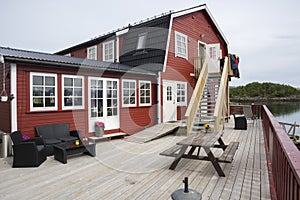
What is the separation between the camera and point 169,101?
29.8 feet

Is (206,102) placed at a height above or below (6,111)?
above

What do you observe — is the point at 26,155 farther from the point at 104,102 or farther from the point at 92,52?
the point at 92,52

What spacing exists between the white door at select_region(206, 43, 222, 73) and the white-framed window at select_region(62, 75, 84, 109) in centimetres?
627

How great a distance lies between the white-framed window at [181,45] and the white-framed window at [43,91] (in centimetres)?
578

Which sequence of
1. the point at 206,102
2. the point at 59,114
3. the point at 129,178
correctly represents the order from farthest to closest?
the point at 206,102 → the point at 59,114 → the point at 129,178

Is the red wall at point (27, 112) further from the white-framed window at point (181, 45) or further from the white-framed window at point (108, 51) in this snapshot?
the white-framed window at point (181, 45)

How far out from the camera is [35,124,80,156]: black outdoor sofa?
4863 millimetres

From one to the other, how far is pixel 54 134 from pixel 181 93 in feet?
20.4

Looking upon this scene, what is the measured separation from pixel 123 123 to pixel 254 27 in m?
13.4

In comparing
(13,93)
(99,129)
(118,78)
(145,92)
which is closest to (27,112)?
(13,93)

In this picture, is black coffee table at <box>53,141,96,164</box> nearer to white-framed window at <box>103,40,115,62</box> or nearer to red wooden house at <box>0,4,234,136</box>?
red wooden house at <box>0,4,234,136</box>

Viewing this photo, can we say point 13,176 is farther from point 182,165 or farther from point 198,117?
point 198,117

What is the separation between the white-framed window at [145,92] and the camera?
8031mm

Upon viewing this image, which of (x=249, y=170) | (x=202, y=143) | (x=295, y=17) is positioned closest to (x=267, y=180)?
(x=249, y=170)
